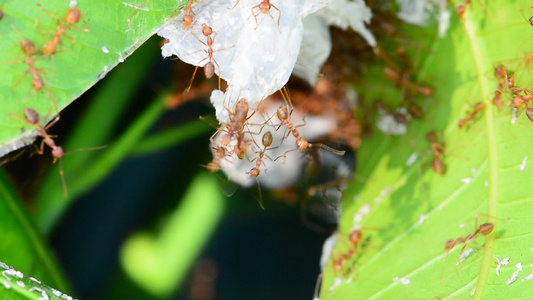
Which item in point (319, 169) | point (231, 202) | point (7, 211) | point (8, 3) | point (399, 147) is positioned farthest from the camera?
point (231, 202)

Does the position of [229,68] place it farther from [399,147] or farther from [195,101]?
[195,101]

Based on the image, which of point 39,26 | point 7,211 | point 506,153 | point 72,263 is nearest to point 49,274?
point 7,211

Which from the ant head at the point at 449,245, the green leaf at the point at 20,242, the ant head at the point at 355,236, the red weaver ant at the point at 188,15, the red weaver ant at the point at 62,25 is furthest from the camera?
the ant head at the point at 355,236

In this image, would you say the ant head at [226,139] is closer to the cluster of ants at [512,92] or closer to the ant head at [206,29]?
the ant head at [206,29]

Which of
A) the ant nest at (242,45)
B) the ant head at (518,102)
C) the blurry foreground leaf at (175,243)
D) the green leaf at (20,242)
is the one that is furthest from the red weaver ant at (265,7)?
the blurry foreground leaf at (175,243)

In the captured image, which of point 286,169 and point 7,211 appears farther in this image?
point 286,169

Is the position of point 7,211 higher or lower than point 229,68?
lower

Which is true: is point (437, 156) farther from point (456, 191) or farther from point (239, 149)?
point (239, 149)

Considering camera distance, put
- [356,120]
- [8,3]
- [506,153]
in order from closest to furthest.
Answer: [8,3], [506,153], [356,120]

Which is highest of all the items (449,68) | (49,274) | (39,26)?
(449,68)
